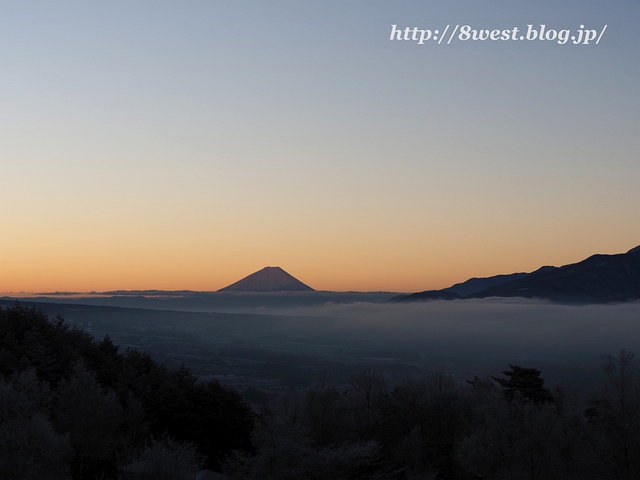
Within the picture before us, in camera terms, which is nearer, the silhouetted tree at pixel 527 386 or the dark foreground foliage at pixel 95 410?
the dark foreground foliage at pixel 95 410

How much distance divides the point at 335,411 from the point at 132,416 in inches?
746

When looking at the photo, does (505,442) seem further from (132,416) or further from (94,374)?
(94,374)

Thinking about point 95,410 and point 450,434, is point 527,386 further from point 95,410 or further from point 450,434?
point 95,410

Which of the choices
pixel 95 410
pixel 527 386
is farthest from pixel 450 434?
pixel 95 410

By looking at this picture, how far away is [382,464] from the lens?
5297 centimetres

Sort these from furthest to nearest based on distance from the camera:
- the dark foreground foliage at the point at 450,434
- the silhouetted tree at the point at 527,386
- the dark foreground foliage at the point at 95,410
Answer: the silhouetted tree at the point at 527,386
the dark foreground foliage at the point at 450,434
the dark foreground foliage at the point at 95,410

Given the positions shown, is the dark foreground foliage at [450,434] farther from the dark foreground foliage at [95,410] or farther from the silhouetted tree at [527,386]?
the dark foreground foliage at [95,410]

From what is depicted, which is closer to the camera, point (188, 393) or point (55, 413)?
point (55, 413)

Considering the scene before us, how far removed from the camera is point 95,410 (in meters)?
53.3

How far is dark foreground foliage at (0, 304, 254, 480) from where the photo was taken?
38.1 meters

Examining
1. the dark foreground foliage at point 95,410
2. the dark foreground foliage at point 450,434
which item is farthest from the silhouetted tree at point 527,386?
the dark foreground foliage at point 95,410

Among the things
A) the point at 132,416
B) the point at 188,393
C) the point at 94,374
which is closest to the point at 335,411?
the point at 188,393

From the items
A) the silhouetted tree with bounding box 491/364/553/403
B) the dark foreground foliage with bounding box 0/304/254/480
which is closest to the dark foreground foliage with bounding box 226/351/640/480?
the silhouetted tree with bounding box 491/364/553/403

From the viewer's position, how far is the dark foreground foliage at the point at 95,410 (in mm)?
38069
